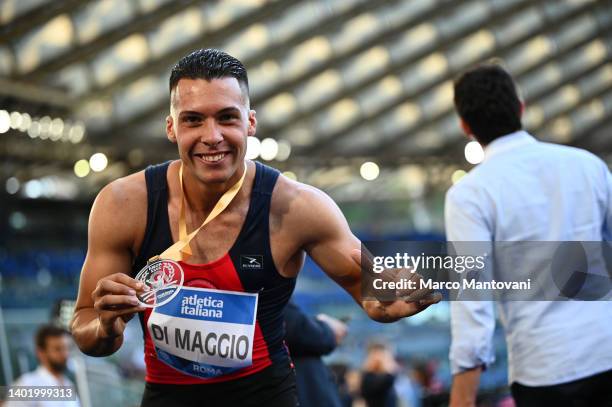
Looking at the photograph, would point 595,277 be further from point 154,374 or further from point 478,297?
point 154,374

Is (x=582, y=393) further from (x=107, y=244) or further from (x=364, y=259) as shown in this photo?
(x=107, y=244)

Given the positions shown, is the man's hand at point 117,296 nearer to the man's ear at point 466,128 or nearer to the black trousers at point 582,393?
the black trousers at point 582,393

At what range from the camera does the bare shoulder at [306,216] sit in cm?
355

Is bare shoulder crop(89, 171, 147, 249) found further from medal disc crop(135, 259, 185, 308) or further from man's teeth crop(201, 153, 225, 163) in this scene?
man's teeth crop(201, 153, 225, 163)

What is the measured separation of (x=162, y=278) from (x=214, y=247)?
24 centimetres

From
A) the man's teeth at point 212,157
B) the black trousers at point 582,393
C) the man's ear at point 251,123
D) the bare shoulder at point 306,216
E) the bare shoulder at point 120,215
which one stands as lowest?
the black trousers at point 582,393

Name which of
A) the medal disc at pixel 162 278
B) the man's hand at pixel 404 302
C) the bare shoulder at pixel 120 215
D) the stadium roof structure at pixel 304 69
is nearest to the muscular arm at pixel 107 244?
the bare shoulder at pixel 120 215

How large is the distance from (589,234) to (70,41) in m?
19.2

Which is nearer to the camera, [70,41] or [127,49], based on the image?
[70,41]

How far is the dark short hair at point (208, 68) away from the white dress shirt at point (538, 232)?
3.26 ft

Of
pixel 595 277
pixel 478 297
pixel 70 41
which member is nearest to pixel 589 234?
pixel 595 277

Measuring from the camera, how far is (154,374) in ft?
11.8

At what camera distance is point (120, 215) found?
3.49 m

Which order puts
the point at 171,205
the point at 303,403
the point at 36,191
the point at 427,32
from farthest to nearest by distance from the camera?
the point at 36,191 < the point at 427,32 < the point at 303,403 < the point at 171,205
